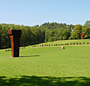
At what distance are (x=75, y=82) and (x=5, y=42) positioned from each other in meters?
66.3

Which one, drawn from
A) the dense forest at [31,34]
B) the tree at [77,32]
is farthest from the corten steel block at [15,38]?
the tree at [77,32]

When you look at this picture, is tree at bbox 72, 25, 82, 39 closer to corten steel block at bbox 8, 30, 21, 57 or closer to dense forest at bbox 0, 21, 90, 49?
dense forest at bbox 0, 21, 90, 49

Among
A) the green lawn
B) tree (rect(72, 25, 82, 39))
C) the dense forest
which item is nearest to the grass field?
the green lawn

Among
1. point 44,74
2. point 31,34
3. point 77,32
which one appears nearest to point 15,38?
point 44,74

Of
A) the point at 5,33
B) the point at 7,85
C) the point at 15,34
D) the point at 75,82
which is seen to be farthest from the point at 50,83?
the point at 5,33

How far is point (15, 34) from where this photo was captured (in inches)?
833

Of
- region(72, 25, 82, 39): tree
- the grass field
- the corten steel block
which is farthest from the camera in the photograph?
region(72, 25, 82, 39): tree

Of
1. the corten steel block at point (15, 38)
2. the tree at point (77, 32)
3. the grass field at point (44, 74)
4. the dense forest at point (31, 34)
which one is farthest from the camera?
the tree at point (77, 32)

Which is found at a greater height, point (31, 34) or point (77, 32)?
point (77, 32)

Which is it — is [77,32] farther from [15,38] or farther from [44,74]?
[44,74]

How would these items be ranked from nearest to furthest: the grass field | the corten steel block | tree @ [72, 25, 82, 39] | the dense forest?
the grass field < the corten steel block < the dense forest < tree @ [72, 25, 82, 39]

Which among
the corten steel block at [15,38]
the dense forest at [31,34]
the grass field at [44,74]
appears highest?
the dense forest at [31,34]

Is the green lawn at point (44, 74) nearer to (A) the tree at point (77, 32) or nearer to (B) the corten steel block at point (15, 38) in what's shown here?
(B) the corten steel block at point (15, 38)

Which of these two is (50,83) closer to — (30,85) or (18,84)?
(30,85)
